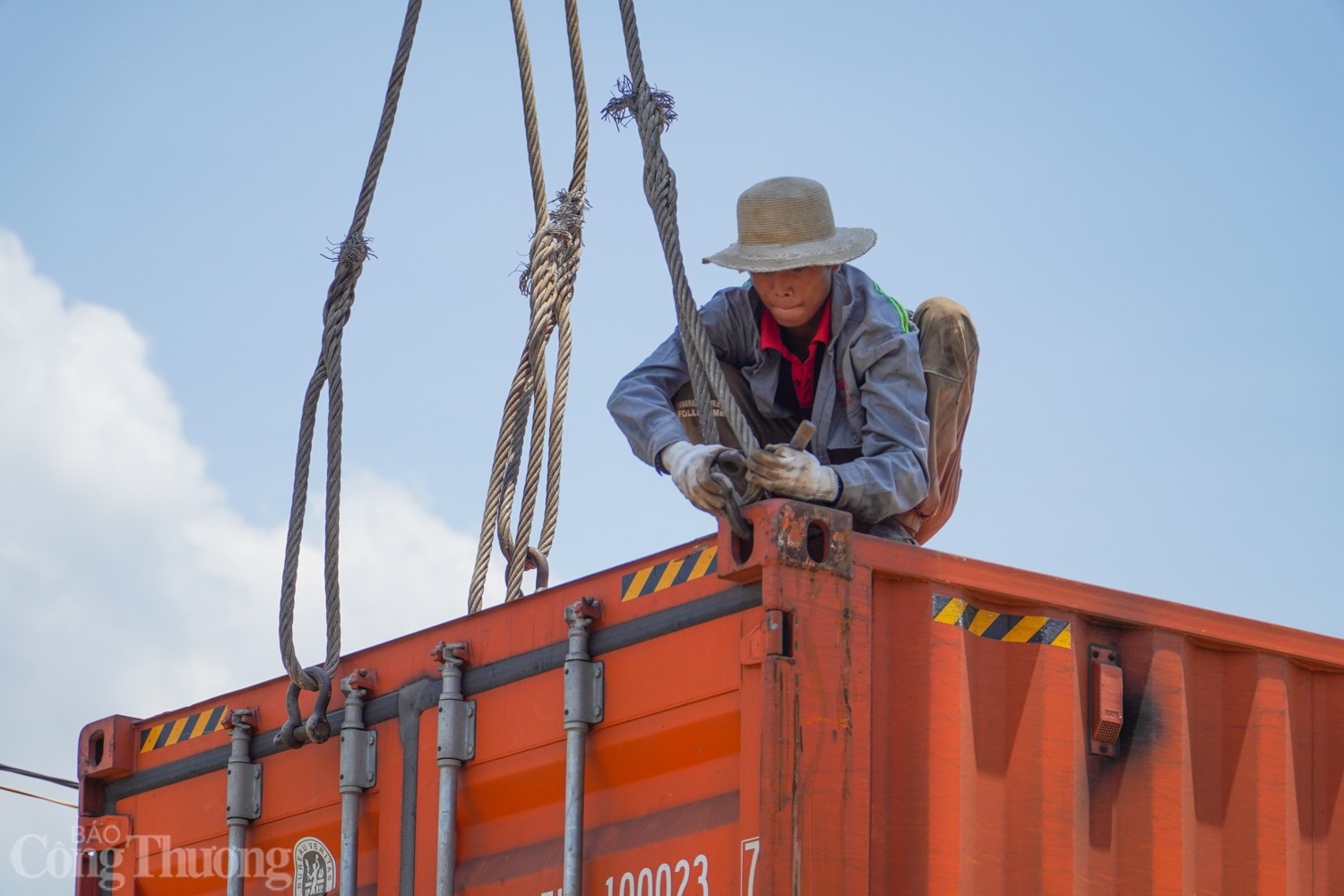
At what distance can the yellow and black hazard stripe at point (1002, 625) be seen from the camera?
13.6ft

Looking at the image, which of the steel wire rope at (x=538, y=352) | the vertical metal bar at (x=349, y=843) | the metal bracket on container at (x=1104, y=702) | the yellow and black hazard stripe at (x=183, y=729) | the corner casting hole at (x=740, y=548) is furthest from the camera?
the steel wire rope at (x=538, y=352)

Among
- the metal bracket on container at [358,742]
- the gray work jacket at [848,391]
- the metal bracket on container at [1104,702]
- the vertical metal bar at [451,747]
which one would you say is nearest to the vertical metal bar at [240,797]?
the metal bracket on container at [358,742]

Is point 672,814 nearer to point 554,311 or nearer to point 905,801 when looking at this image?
point 905,801

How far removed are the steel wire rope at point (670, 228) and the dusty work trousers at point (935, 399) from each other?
0.10 m

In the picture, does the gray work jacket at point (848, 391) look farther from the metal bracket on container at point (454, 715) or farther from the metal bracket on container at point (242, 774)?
the metal bracket on container at point (242, 774)

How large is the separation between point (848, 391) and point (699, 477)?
1.99 feet

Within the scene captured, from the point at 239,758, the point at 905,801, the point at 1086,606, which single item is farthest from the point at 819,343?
the point at 239,758

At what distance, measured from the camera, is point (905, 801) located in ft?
13.2

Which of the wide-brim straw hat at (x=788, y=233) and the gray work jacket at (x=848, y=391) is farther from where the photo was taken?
the wide-brim straw hat at (x=788, y=233)

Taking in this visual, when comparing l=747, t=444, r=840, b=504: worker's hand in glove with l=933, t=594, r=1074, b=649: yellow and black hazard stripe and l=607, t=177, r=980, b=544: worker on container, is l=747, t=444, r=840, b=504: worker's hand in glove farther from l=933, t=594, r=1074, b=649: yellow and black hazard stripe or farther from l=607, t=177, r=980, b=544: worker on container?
l=933, t=594, r=1074, b=649: yellow and black hazard stripe

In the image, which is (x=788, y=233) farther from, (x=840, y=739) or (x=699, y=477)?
(x=840, y=739)

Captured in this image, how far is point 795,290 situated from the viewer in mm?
4867

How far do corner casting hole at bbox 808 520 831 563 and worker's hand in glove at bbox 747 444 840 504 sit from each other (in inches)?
11.3

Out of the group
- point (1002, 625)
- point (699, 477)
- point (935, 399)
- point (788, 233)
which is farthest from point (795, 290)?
point (1002, 625)
